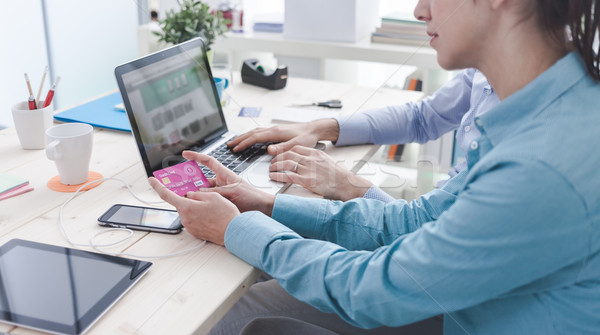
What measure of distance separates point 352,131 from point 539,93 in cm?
65

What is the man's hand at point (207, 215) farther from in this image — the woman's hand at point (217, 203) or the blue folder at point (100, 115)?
the blue folder at point (100, 115)

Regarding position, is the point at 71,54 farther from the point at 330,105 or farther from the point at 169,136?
the point at 169,136

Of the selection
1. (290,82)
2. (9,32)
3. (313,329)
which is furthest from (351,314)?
(9,32)

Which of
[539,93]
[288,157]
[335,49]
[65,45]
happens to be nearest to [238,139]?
[288,157]

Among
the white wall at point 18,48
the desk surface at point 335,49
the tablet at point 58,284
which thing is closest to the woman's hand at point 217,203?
the tablet at point 58,284

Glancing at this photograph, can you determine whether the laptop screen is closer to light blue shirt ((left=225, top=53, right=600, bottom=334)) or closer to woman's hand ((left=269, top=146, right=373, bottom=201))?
woman's hand ((left=269, top=146, right=373, bottom=201))

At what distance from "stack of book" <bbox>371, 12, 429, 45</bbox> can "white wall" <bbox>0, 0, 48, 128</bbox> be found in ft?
5.08

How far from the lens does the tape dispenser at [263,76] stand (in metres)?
1.66

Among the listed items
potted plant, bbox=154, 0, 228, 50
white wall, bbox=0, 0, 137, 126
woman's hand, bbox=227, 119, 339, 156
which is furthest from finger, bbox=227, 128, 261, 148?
white wall, bbox=0, 0, 137, 126

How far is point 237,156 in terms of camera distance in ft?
3.84

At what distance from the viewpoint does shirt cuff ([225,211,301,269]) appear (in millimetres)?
783

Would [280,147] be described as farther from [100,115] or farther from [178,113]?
[100,115]

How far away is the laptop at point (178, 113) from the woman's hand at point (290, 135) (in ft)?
0.07

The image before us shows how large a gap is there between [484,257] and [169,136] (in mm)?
689
